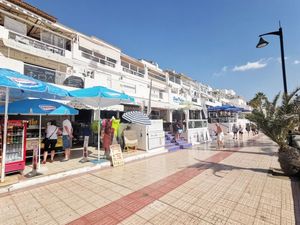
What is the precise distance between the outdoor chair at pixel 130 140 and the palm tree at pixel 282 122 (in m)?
6.10

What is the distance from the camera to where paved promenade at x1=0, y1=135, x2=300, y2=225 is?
138 inches

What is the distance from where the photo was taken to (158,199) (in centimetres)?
437

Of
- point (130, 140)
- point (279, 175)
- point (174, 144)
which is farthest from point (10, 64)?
point (279, 175)

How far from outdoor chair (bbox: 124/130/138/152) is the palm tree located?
6097 millimetres

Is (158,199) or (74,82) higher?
(74,82)

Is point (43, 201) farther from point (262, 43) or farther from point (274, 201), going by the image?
point (262, 43)

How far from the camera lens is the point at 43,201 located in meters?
4.22

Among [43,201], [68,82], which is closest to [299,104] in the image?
[43,201]

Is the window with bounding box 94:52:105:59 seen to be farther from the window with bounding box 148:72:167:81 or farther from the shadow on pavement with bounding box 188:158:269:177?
the shadow on pavement with bounding box 188:158:269:177

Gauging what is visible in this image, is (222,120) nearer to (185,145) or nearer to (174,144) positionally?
(185,145)

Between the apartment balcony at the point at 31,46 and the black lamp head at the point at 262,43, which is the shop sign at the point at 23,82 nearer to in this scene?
the black lamp head at the point at 262,43

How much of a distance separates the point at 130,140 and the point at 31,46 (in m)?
10.8

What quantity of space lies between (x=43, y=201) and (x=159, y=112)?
70.8 ft

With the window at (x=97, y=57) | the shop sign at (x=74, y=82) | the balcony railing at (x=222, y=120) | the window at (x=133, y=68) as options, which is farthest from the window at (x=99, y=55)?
the balcony railing at (x=222, y=120)
